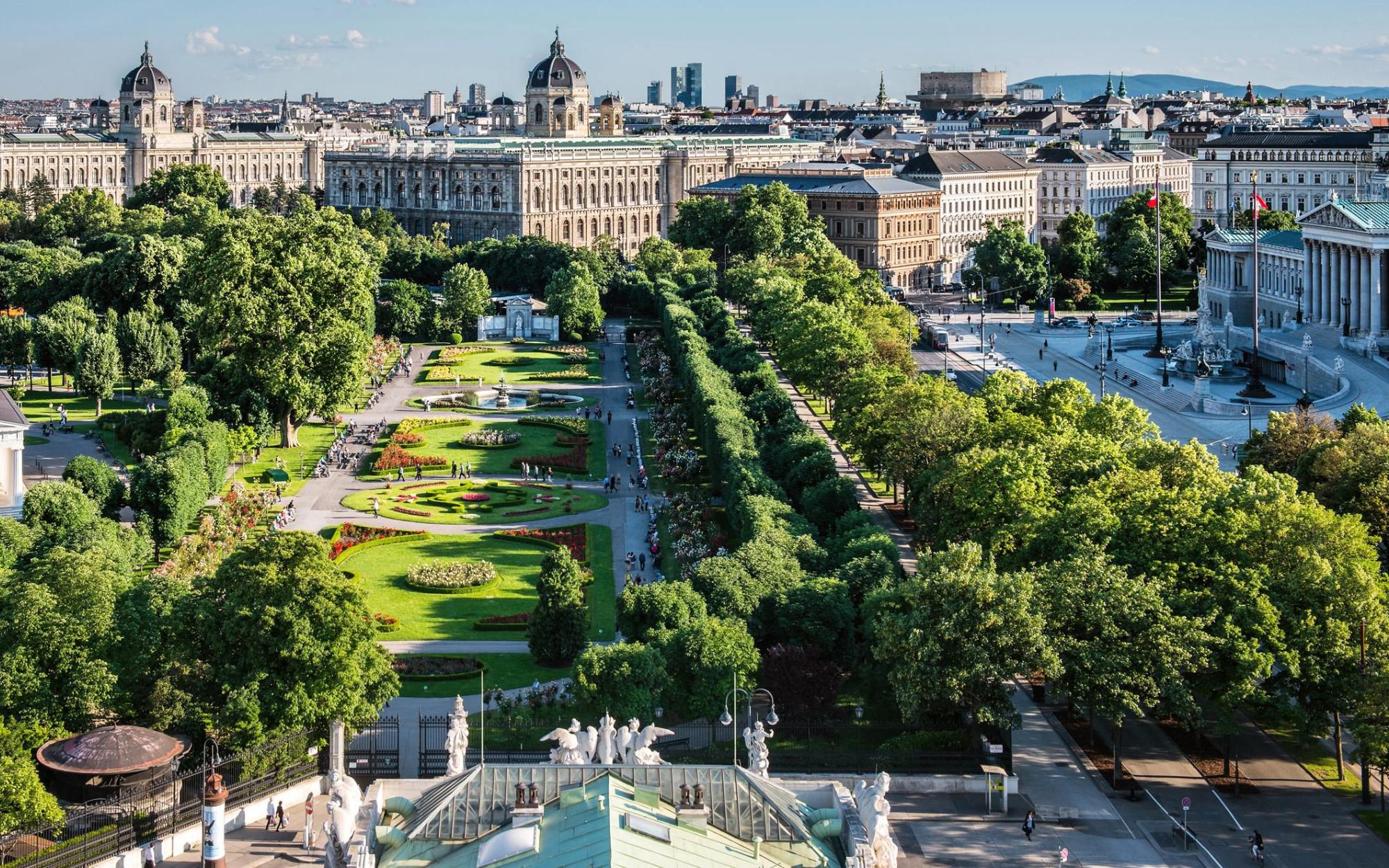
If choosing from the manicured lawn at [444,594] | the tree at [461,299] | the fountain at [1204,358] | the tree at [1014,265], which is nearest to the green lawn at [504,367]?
the tree at [461,299]

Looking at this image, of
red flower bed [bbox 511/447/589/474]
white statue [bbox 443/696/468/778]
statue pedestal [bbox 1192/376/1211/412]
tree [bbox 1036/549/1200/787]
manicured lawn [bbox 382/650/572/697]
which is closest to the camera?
white statue [bbox 443/696/468/778]

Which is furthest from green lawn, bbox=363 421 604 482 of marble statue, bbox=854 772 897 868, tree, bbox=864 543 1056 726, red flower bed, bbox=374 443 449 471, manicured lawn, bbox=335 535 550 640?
marble statue, bbox=854 772 897 868

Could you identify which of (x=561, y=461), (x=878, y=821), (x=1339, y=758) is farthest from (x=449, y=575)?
(x=878, y=821)

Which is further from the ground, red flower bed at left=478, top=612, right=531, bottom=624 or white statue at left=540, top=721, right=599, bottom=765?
white statue at left=540, top=721, right=599, bottom=765

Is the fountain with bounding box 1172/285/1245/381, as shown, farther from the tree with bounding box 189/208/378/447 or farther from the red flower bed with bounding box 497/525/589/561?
the tree with bounding box 189/208/378/447

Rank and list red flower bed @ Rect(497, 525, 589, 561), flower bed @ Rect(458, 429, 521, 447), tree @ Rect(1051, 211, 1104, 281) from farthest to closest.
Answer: tree @ Rect(1051, 211, 1104, 281), flower bed @ Rect(458, 429, 521, 447), red flower bed @ Rect(497, 525, 589, 561)

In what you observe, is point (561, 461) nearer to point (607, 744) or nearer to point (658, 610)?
point (658, 610)

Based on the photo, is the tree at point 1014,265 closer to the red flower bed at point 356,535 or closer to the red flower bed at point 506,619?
the red flower bed at point 356,535
